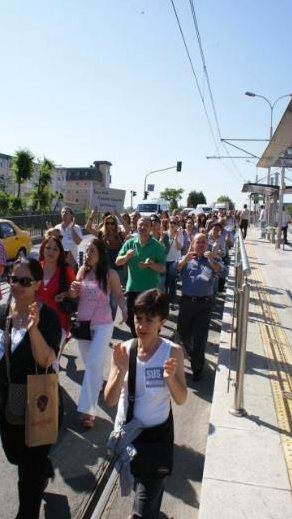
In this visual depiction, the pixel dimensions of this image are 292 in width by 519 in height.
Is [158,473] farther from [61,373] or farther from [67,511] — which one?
[61,373]

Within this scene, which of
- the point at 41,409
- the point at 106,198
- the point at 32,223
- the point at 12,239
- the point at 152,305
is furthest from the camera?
the point at 32,223

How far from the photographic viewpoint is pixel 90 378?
4.70 metres

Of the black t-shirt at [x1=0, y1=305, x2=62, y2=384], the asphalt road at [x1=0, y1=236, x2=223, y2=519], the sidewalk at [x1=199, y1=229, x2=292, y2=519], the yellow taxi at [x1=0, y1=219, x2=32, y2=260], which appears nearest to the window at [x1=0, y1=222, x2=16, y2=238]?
the yellow taxi at [x1=0, y1=219, x2=32, y2=260]

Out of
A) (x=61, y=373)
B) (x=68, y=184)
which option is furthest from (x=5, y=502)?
(x=68, y=184)

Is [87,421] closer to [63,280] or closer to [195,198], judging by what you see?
[63,280]

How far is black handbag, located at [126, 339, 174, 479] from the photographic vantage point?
2791mm

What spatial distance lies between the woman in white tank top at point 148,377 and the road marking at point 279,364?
4.56 ft

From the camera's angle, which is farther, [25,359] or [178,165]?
[178,165]

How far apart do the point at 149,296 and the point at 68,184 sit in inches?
5416

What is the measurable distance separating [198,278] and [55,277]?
6.50 ft

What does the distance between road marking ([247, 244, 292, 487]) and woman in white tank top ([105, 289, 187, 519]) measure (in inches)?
54.7

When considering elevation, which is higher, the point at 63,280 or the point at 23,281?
the point at 23,281

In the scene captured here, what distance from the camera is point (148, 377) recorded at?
9.21 ft

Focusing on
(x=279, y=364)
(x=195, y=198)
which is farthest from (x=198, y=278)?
(x=195, y=198)
